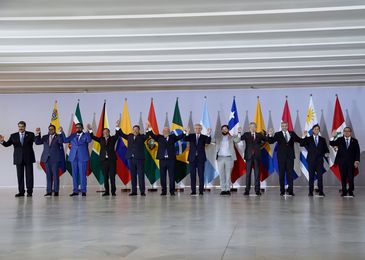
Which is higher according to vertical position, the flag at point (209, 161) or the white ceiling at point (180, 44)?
the white ceiling at point (180, 44)

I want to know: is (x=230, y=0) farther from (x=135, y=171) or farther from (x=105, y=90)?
(x=105, y=90)

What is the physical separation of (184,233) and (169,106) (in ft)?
30.1

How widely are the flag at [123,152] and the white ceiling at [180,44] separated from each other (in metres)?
0.84

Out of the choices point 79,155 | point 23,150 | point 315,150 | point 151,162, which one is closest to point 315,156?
point 315,150

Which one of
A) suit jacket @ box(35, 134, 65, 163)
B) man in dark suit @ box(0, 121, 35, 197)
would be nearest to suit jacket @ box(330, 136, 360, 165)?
suit jacket @ box(35, 134, 65, 163)

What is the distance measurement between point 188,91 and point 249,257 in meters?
10.4

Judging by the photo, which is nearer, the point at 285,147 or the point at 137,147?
the point at 285,147

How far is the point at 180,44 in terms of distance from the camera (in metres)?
9.55

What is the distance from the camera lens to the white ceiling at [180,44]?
24.4 feet

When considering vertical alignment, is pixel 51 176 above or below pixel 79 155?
below

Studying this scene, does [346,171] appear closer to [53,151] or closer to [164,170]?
[164,170]

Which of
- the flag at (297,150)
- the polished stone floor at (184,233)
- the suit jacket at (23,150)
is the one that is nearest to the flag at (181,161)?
the flag at (297,150)

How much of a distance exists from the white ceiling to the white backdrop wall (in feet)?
1.27

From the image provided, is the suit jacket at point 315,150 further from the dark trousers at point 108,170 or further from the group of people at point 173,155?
the dark trousers at point 108,170
